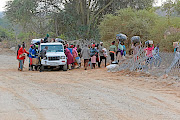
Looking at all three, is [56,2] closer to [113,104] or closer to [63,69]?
[63,69]

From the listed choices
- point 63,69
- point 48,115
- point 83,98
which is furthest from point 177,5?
point 48,115

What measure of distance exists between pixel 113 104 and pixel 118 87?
3033 mm

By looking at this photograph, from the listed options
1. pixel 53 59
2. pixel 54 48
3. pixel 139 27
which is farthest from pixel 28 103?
pixel 139 27

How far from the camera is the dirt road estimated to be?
6.91m

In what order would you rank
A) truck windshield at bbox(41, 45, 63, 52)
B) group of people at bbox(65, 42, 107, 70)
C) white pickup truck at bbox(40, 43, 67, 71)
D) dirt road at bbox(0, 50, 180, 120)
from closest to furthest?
1. dirt road at bbox(0, 50, 180, 120)
2. white pickup truck at bbox(40, 43, 67, 71)
3. group of people at bbox(65, 42, 107, 70)
4. truck windshield at bbox(41, 45, 63, 52)

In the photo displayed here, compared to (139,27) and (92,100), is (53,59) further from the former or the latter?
(92,100)

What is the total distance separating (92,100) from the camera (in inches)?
336

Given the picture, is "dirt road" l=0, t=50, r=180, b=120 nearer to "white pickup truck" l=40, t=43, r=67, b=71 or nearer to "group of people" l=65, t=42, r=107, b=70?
"white pickup truck" l=40, t=43, r=67, b=71

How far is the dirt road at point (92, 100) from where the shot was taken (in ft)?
22.7

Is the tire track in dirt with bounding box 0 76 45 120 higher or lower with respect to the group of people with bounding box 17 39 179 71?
lower

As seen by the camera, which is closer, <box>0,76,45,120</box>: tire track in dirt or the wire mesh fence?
<box>0,76,45,120</box>: tire track in dirt

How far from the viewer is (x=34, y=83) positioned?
38.7 ft

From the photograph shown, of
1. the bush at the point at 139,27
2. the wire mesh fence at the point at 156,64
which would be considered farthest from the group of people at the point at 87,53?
the bush at the point at 139,27

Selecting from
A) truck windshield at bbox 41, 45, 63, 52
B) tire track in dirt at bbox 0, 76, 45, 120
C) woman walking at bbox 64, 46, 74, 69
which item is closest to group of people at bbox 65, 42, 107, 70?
woman walking at bbox 64, 46, 74, 69
